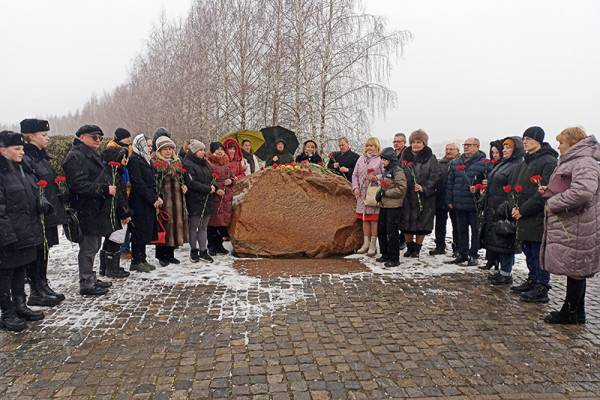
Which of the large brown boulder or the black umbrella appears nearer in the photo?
the large brown boulder

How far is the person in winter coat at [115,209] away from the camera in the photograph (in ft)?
17.6

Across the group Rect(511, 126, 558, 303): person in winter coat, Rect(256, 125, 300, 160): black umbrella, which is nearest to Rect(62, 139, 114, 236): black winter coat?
Rect(256, 125, 300, 160): black umbrella

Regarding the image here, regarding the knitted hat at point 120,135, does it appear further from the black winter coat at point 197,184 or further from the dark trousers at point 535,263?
the dark trousers at point 535,263

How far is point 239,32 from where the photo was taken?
1758 cm

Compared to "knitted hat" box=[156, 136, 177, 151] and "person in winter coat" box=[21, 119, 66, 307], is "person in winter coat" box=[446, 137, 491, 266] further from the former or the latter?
"person in winter coat" box=[21, 119, 66, 307]

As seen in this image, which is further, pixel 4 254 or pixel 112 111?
pixel 112 111

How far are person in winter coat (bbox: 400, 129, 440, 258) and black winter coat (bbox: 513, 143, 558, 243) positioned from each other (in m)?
1.79

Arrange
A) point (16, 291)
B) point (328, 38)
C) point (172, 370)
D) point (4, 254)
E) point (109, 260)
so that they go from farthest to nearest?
point (328, 38), point (109, 260), point (16, 291), point (4, 254), point (172, 370)

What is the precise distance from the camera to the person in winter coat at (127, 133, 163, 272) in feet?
19.3

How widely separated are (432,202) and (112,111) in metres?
41.2

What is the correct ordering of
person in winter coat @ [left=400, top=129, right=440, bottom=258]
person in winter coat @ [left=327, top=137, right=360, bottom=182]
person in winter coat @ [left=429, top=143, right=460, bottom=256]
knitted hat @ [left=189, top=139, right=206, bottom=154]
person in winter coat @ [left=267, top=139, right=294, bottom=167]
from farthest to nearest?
person in winter coat @ [left=267, top=139, right=294, bottom=167], person in winter coat @ [left=327, top=137, right=360, bottom=182], person in winter coat @ [left=429, top=143, right=460, bottom=256], person in winter coat @ [left=400, top=129, right=440, bottom=258], knitted hat @ [left=189, top=139, right=206, bottom=154]

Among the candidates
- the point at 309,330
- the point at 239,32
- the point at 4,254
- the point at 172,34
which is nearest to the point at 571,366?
the point at 309,330

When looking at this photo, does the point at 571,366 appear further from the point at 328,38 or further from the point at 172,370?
the point at 328,38

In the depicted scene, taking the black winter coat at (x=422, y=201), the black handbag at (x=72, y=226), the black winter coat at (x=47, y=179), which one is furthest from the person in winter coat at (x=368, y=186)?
the black winter coat at (x=47, y=179)
